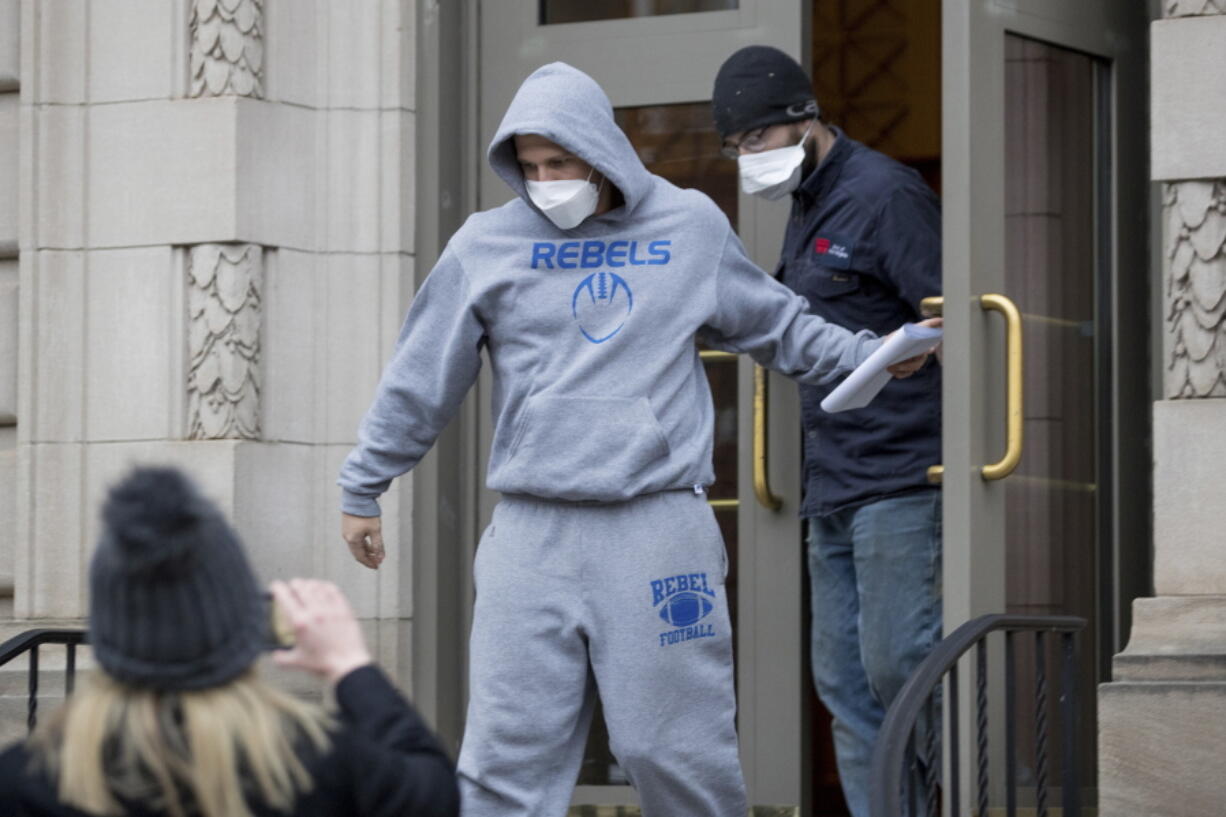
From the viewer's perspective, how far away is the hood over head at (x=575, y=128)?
5172 millimetres

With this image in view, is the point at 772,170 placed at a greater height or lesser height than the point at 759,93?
lesser

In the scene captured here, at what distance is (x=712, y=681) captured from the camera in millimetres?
5145

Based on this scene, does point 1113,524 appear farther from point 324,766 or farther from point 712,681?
point 324,766

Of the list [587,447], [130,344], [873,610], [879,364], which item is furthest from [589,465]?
[130,344]

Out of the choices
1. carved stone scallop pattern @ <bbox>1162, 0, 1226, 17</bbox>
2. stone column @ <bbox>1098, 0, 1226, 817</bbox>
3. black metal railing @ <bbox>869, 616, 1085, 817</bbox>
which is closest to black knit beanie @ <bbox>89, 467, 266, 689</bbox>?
black metal railing @ <bbox>869, 616, 1085, 817</bbox>

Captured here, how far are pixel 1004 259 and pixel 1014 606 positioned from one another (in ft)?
2.86

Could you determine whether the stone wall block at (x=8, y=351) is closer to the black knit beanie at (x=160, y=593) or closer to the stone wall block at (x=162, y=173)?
the stone wall block at (x=162, y=173)

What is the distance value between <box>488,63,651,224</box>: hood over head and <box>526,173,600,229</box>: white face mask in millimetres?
49

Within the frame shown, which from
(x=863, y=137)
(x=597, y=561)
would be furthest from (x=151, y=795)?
(x=863, y=137)

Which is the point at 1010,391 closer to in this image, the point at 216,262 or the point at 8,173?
the point at 216,262

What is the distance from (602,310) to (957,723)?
132 centimetres

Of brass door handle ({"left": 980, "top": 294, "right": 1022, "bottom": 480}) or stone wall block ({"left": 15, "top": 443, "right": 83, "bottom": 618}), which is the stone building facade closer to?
stone wall block ({"left": 15, "top": 443, "right": 83, "bottom": 618})

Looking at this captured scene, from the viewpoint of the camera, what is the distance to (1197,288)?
20.3ft

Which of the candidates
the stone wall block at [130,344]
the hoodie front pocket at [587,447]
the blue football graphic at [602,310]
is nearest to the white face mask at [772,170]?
the blue football graphic at [602,310]
